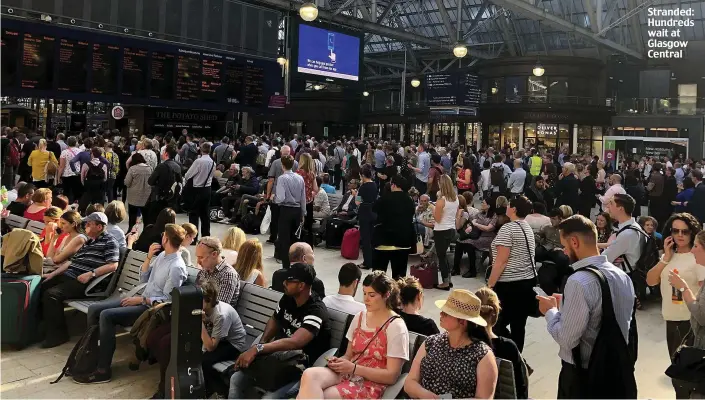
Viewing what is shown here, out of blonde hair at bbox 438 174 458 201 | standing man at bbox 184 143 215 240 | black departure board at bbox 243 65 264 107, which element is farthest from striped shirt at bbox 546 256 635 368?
black departure board at bbox 243 65 264 107

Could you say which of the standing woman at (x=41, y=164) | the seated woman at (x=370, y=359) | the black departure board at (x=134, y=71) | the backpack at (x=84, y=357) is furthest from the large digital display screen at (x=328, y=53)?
the seated woman at (x=370, y=359)

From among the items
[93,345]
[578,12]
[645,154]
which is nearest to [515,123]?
[578,12]

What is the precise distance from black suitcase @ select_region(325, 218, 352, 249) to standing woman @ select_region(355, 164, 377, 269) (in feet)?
4.37

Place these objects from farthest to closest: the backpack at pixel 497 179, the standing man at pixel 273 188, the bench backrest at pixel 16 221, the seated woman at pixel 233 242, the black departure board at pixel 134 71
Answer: the black departure board at pixel 134 71
the backpack at pixel 497 179
the standing man at pixel 273 188
the bench backrest at pixel 16 221
the seated woman at pixel 233 242

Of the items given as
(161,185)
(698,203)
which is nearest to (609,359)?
(161,185)

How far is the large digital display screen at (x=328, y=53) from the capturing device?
23.0 m

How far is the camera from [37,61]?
1753 centimetres

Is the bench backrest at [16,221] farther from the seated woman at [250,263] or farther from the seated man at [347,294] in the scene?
the seated man at [347,294]

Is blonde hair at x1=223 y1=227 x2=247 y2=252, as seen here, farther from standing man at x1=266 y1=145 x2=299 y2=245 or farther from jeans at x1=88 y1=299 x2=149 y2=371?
standing man at x1=266 y1=145 x2=299 y2=245

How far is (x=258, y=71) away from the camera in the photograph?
23.1 metres

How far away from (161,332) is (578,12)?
117 ft

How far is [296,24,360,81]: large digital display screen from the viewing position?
23.0 m

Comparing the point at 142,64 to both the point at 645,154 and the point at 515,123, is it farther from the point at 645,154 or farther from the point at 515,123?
the point at 515,123

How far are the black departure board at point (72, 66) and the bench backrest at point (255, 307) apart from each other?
15322 millimetres
